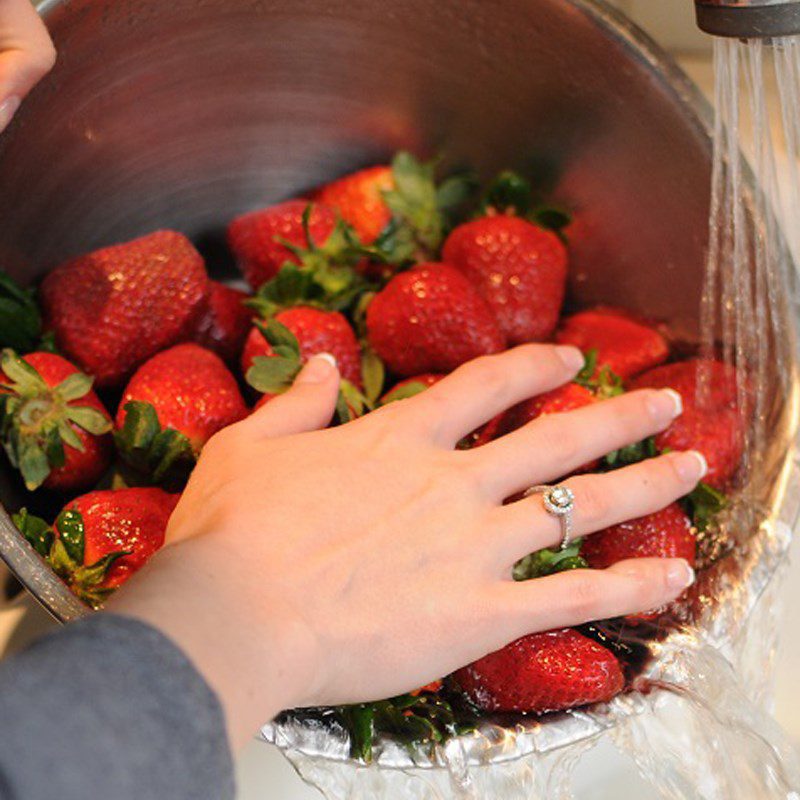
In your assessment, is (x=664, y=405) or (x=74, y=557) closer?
(x=74, y=557)

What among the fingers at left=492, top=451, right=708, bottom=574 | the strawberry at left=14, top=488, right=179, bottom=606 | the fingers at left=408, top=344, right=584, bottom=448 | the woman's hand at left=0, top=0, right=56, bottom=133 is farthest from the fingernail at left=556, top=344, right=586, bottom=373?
the woman's hand at left=0, top=0, right=56, bottom=133

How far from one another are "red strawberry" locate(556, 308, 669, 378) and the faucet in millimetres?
376

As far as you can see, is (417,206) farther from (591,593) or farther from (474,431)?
(591,593)

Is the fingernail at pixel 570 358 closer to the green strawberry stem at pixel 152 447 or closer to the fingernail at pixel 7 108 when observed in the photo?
the green strawberry stem at pixel 152 447

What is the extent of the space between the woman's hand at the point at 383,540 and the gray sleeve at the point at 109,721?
33mm

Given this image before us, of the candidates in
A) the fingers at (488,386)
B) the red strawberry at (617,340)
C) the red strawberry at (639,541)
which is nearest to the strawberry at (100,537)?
the fingers at (488,386)

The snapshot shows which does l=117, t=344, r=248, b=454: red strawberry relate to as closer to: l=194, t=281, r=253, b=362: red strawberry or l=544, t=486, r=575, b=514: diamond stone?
l=194, t=281, r=253, b=362: red strawberry

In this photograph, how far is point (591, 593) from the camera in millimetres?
798

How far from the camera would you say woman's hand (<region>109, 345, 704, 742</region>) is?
0.63m

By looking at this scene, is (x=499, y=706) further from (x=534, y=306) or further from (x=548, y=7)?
(x=548, y=7)

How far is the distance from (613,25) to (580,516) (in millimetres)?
434

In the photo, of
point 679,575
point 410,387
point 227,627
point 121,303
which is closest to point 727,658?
point 679,575

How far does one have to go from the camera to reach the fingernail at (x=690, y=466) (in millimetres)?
913

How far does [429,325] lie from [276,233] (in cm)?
21
